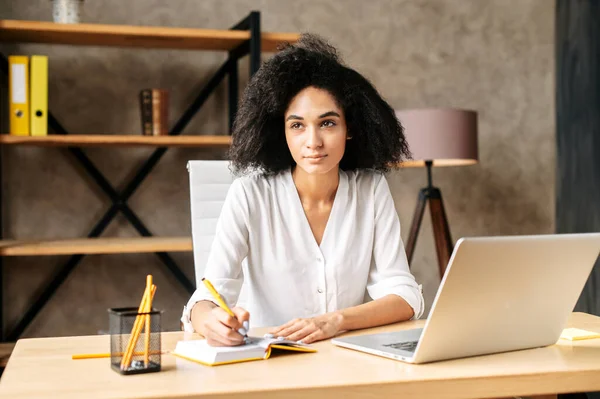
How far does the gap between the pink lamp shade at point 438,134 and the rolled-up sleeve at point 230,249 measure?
65.7 inches

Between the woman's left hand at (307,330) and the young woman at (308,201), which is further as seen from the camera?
the young woman at (308,201)

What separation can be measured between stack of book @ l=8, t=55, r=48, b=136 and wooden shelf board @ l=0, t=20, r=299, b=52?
13 cm

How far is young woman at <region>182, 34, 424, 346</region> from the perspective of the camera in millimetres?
1719

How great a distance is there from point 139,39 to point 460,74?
168cm

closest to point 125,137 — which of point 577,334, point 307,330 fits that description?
point 307,330

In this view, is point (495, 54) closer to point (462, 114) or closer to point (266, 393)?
point (462, 114)

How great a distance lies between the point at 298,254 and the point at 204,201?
0.35m

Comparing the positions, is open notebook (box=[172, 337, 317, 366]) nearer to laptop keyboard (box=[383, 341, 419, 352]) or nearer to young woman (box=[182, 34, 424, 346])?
laptop keyboard (box=[383, 341, 419, 352])

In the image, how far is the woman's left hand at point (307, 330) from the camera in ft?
4.30

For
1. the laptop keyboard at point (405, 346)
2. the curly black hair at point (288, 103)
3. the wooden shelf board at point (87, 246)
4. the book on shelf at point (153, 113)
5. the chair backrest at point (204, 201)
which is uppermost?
the book on shelf at point (153, 113)

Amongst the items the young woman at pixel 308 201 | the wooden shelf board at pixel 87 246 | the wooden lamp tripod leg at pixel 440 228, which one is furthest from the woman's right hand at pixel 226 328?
the wooden lamp tripod leg at pixel 440 228

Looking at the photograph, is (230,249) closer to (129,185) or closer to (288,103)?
(288,103)

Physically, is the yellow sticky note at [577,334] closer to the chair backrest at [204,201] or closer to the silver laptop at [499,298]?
the silver laptop at [499,298]

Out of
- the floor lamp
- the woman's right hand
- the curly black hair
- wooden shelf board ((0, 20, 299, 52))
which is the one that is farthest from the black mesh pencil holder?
the floor lamp
